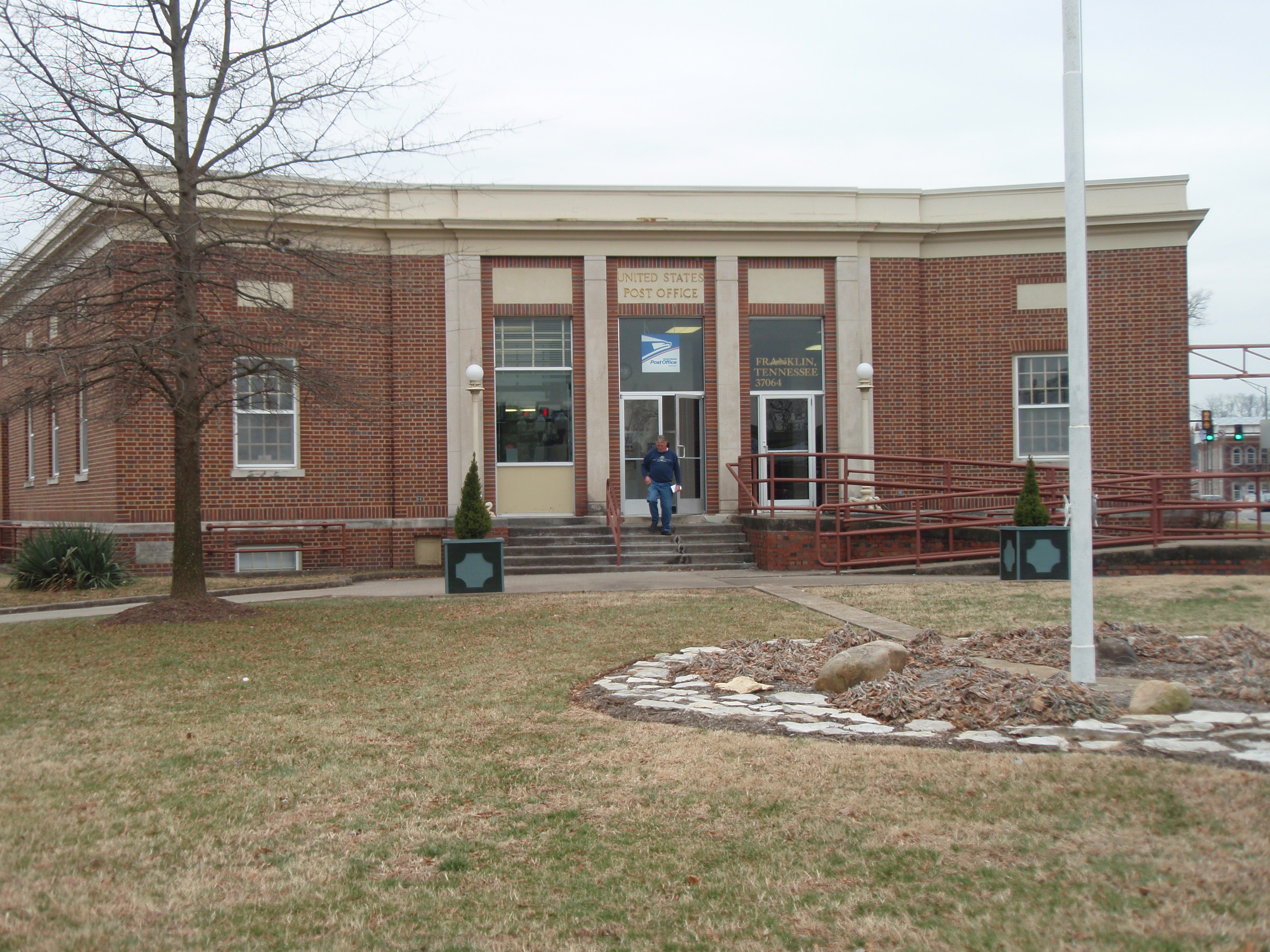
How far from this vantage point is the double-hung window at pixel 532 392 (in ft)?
72.0

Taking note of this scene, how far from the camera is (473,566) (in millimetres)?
15039

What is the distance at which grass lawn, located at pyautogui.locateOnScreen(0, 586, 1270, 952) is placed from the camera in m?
3.80

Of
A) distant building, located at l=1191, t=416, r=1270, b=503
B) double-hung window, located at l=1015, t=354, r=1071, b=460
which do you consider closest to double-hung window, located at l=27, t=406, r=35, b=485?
double-hung window, located at l=1015, t=354, r=1071, b=460

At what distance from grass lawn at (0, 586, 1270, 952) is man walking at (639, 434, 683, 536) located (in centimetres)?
1265

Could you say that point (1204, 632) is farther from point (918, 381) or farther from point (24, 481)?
point (24, 481)

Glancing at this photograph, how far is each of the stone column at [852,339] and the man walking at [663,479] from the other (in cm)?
376

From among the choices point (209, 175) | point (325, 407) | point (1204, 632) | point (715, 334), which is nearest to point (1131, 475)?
point (715, 334)

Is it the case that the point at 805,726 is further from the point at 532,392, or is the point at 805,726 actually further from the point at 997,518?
the point at 532,392

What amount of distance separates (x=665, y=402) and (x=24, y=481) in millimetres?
15892

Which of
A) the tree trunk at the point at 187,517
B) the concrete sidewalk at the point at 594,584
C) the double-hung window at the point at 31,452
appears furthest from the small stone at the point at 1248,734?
the double-hung window at the point at 31,452

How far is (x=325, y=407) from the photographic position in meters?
15.7

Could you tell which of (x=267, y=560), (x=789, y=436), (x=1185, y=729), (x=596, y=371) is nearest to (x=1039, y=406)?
(x=789, y=436)

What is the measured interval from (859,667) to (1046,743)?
1891mm

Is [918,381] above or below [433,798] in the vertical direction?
above
